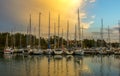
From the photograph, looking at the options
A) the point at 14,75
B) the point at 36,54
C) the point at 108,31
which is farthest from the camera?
the point at 108,31

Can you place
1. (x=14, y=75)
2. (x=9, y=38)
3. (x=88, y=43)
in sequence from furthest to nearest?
(x=88, y=43)
(x=9, y=38)
(x=14, y=75)

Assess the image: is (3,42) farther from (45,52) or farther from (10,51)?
(45,52)

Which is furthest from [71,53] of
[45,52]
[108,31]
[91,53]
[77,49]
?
[108,31]

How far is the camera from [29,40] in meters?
126

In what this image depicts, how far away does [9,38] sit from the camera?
14450 cm

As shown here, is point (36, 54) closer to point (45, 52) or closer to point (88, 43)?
point (45, 52)

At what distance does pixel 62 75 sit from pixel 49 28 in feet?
207

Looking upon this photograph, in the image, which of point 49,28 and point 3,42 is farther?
point 3,42

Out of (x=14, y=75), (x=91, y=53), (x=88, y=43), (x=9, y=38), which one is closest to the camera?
(x=14, y=75)

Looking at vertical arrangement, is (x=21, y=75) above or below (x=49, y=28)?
below

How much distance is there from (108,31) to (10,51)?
148 feet

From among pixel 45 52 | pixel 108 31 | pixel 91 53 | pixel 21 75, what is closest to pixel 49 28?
pixel 45 52

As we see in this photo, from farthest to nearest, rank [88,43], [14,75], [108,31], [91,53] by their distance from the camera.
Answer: [88,43] < [108,31] < [91,53] < [14,75]

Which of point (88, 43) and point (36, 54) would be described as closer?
point (36, 54)
